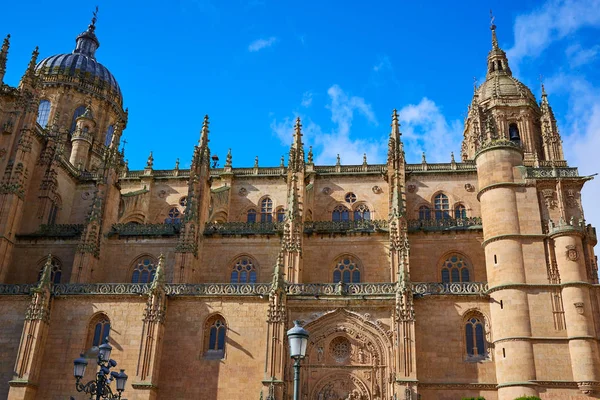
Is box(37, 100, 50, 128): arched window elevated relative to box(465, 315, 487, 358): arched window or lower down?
elevated

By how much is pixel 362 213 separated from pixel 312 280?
832 cm

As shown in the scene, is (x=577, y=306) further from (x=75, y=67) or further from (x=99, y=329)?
(x=75, y=67)

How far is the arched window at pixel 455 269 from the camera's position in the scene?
3628cm

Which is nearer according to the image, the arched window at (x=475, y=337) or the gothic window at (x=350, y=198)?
the arched window at (x=475, y=337)

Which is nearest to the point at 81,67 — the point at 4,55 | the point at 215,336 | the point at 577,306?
the point at 4,55

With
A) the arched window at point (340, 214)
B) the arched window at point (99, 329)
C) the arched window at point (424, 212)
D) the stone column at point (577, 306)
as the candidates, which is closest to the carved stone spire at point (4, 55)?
the arched window at point (99, 329)

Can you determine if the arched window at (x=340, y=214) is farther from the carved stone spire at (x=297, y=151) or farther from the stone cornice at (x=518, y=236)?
the stone cornice at (x=518, y=236)

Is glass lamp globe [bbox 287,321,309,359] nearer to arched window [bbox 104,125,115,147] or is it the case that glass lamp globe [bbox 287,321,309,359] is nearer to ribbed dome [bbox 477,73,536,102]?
ribbed dome [bbox 477,73,536,102]

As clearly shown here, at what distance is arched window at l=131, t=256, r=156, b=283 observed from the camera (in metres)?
38.5

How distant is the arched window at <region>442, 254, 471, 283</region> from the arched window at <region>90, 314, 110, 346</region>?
788 inches

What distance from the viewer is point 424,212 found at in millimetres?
42469

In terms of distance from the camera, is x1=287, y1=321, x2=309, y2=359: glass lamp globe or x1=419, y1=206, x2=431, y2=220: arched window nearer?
x1=287, y1=321, x2=309, y2=359: glass lamp globe

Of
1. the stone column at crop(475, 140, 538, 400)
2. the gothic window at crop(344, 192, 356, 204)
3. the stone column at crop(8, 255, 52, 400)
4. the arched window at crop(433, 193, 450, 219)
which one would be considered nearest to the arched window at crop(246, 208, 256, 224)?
the gothic window at crop(344, 192, 356, 204)

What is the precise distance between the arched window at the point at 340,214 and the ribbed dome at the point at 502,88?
683 inches
